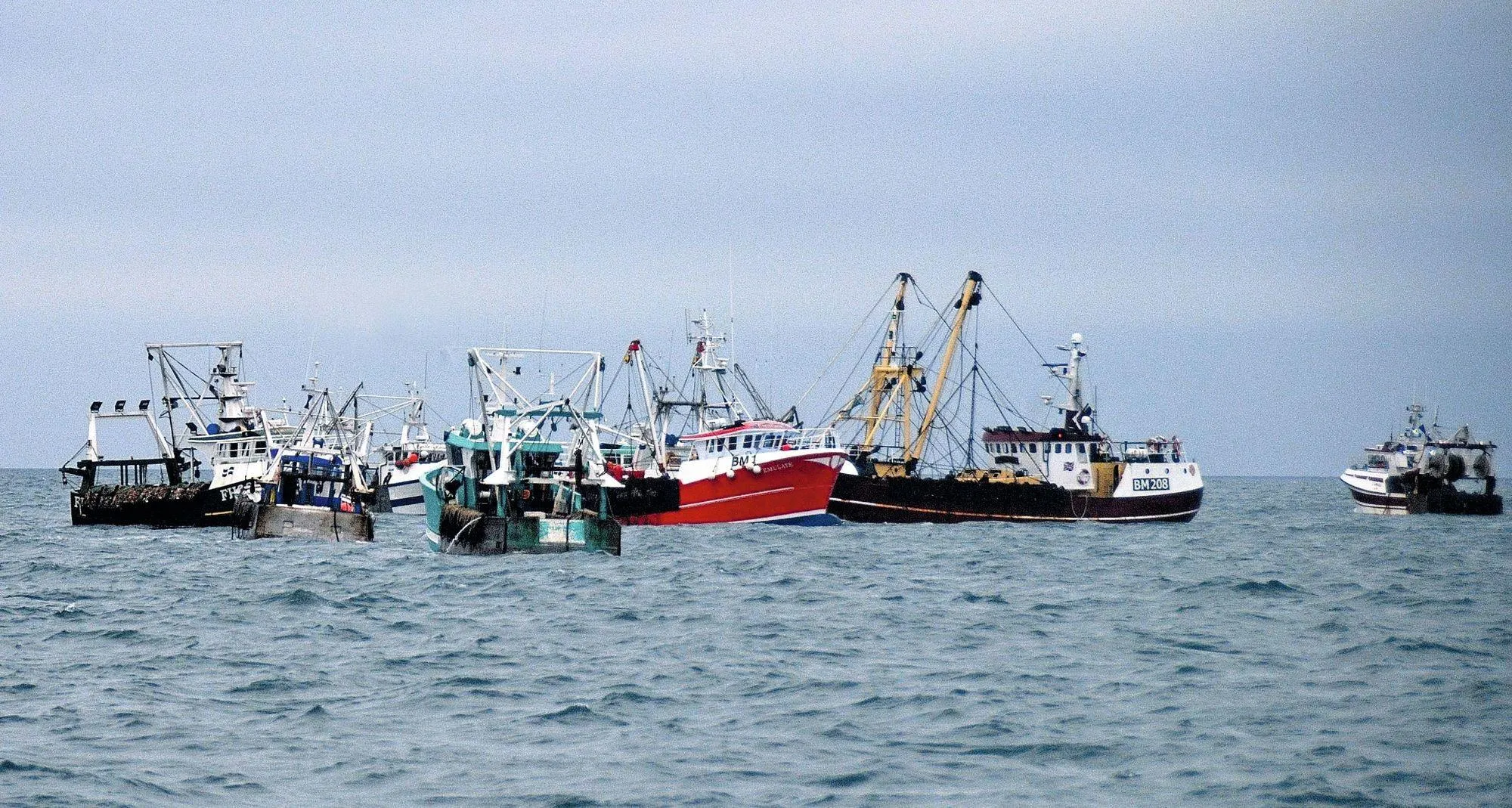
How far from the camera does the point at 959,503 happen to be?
85938 mm

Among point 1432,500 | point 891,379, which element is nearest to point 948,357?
point 891,379

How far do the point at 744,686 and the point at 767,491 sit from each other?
2036 inches

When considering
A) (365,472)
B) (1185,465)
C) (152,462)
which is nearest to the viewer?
(152,462)

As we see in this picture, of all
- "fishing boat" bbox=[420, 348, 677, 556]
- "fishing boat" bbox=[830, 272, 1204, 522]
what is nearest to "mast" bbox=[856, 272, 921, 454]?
"fishing boat" bbox=[830, 272, 1204, 522]

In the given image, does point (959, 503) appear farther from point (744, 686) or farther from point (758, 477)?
point (744, 686)

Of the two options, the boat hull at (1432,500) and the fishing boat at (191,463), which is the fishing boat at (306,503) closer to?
the fishing boat at (191,463)

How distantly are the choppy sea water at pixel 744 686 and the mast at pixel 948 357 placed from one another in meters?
44.8

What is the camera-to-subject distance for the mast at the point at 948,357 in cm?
9544

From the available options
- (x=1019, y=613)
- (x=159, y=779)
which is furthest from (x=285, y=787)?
(x=1019, y=613)

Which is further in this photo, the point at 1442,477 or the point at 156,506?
the point at 1442,477

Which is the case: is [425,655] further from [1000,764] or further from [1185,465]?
[1185,465]

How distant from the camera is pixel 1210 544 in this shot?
7012cm

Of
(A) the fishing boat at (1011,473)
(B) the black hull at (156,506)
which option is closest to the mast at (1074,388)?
(A) the fishing boat at (1011,473)

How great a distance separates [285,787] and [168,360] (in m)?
72.1
